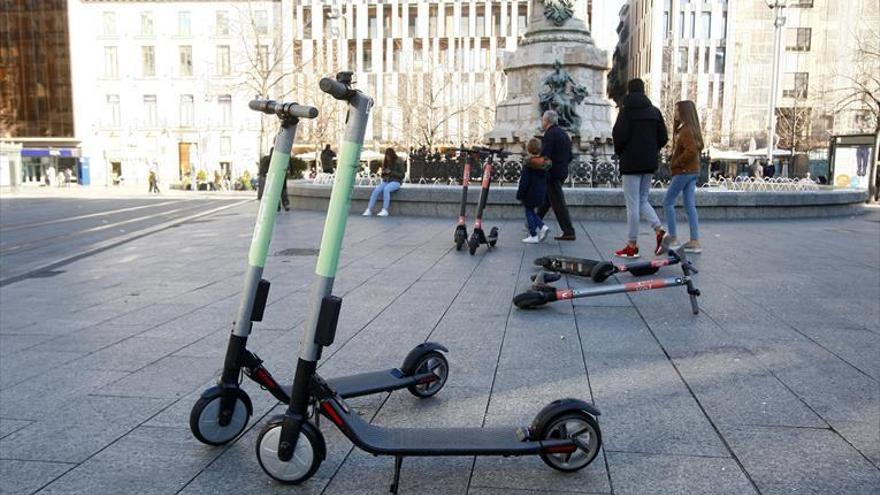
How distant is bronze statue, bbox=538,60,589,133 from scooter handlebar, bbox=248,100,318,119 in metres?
13.6

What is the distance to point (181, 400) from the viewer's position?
373 centimetres

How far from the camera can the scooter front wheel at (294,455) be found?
272 centimetres

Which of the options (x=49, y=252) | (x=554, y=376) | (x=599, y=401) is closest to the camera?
(x=599, y=401)

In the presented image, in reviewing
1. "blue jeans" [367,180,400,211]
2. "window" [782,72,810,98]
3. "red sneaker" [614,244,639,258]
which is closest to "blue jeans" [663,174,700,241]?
"red sneaker" [614,244,639,258]

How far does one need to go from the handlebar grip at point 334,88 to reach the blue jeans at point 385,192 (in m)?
12.9

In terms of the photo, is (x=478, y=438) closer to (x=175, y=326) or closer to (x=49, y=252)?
(x=175, y=326)

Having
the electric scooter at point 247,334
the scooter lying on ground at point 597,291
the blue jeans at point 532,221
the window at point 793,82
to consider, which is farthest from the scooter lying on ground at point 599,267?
the window at point 793,82

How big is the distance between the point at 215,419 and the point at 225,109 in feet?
224

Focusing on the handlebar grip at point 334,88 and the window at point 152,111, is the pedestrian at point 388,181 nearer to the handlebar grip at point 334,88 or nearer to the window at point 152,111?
the handlebar grip at point 334,88

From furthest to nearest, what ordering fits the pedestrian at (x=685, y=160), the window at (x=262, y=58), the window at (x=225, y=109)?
the window at (x=225, y=109) < the window at (x=262, y=58) < the pedestrian at (x=685, y=160)

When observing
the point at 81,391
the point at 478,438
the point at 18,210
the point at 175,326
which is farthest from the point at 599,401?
the point at 18,210

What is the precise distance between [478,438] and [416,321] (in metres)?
2.68

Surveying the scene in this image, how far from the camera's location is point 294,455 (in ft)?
8.90

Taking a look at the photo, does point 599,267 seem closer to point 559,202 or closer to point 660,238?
point 660,238
